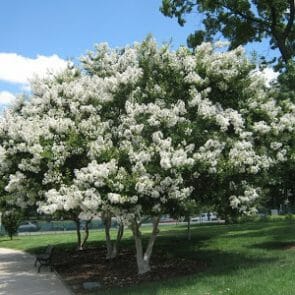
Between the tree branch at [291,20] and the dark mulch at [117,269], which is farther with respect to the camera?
the tree branch at [291,20]

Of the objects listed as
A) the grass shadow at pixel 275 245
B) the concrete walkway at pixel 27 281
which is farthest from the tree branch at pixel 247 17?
the concrete walkway at pixel 27 281

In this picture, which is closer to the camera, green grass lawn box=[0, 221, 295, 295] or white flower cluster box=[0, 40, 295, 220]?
green grass lawn box=[0, 221, 295, 295]

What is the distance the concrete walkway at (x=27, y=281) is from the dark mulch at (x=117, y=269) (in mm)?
352

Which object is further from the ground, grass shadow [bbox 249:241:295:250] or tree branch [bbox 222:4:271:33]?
tree branch [bbox 222:4:271:33]

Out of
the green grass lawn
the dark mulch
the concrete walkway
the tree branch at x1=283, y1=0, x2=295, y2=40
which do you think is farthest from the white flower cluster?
the tree branch at x1=283, y1=0, x2=295, y2=40

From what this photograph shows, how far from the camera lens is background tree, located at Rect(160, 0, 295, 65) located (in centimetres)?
2208

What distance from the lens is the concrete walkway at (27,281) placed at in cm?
1320

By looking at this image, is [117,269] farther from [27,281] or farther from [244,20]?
[244,20]

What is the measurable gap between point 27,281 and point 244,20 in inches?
567

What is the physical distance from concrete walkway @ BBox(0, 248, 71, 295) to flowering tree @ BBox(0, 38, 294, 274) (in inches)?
82.5

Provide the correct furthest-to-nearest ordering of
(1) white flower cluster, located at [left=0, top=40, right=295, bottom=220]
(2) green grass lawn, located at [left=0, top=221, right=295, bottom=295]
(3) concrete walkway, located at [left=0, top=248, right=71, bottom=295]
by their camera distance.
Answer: (3) concrete walkway, located at [left=0, top=248, right=71, bottom=295] < (1) white flower cluster, located at [left=0, top=40, right=295, bottom=220] < (2) green grass lawn, located at [left=0, top=221, right=295, bottom=295]

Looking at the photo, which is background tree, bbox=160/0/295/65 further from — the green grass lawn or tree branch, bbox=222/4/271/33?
the green grass lawn

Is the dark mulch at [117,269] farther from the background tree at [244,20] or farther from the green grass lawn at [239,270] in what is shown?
the background tree at [244,20]

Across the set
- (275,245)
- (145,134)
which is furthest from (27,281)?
(275,245)
